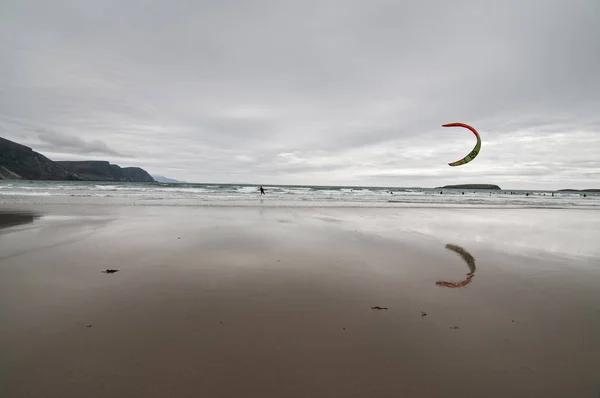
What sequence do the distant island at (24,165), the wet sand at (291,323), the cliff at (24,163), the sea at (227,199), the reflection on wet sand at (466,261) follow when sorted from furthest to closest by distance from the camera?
1. the cliff at (24,163)
2. the distant island at (24,165)
3. the sea at (227,199)
4. the reflection on wet sand at (466,261)
5. the wet sand at (291,323)

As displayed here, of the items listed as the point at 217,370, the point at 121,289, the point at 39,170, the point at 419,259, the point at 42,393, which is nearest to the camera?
the point at 42,393

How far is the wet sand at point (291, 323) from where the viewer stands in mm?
2684

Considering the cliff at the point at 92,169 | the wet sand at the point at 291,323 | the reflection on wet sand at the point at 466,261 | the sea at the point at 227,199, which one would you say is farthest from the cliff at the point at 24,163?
the reflection on wet sand at the point at 466,261

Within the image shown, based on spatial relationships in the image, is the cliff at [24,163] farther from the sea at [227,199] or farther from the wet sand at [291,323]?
the wet sand at [291,323]

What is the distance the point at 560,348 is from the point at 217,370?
4.11 meters

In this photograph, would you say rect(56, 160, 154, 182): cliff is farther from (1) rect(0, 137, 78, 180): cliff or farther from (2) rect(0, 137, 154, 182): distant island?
(1) rect(0, 137, 78, 180): cliff

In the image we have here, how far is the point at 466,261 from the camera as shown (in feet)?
24.7

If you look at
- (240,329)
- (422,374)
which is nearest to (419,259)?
(422,374)

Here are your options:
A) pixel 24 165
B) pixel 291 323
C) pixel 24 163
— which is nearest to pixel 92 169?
pixel 24 163

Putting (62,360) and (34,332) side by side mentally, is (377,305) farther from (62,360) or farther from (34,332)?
(34,332)

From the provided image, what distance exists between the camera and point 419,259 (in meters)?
7.57

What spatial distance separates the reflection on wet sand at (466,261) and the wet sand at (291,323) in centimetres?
6

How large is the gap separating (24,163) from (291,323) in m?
175

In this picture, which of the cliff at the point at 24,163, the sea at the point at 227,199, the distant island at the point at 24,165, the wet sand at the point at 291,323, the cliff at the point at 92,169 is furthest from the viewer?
the cliff at the point at 92,169
